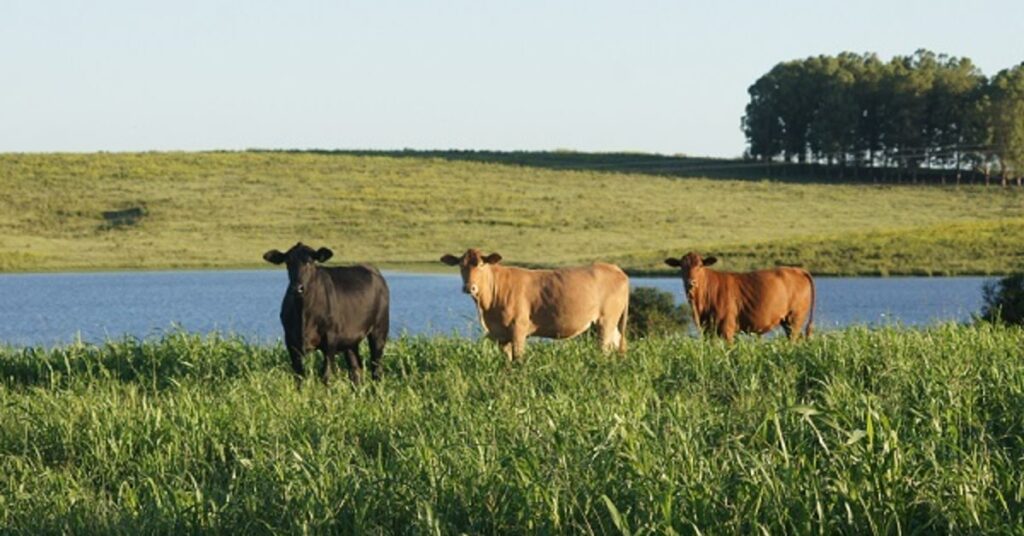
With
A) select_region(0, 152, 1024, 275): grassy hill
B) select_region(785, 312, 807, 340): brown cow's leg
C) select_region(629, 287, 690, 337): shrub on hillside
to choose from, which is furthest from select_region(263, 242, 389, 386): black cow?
select_region(0, 152, 1024, 275): grassy hill

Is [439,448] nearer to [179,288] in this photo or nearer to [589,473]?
[589,473]

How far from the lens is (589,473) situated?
7617mm

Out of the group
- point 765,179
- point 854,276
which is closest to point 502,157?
point 765,179

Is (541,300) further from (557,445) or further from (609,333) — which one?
(557,445)

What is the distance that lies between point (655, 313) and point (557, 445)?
18.4 m

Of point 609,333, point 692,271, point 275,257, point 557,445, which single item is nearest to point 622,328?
point 609,333

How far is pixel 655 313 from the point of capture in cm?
2631

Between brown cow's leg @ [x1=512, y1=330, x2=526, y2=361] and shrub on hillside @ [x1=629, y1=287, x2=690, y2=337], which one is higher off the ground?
brown cow's leg @ [x1=512, y1=330, x2=526, y2=361]

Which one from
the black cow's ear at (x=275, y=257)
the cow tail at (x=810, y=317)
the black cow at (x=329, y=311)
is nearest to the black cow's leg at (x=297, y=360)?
the black cow at (x=329, y=311)

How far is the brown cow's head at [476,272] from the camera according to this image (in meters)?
15.1

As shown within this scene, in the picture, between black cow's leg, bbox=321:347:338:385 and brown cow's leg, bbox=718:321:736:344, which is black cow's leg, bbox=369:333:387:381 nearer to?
black cow's leg, bbox=321:347:338:385

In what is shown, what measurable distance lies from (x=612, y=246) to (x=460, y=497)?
5964 centimetres

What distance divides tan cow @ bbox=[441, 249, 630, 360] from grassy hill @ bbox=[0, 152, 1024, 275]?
41415mm

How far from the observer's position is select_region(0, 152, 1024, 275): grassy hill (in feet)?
207
